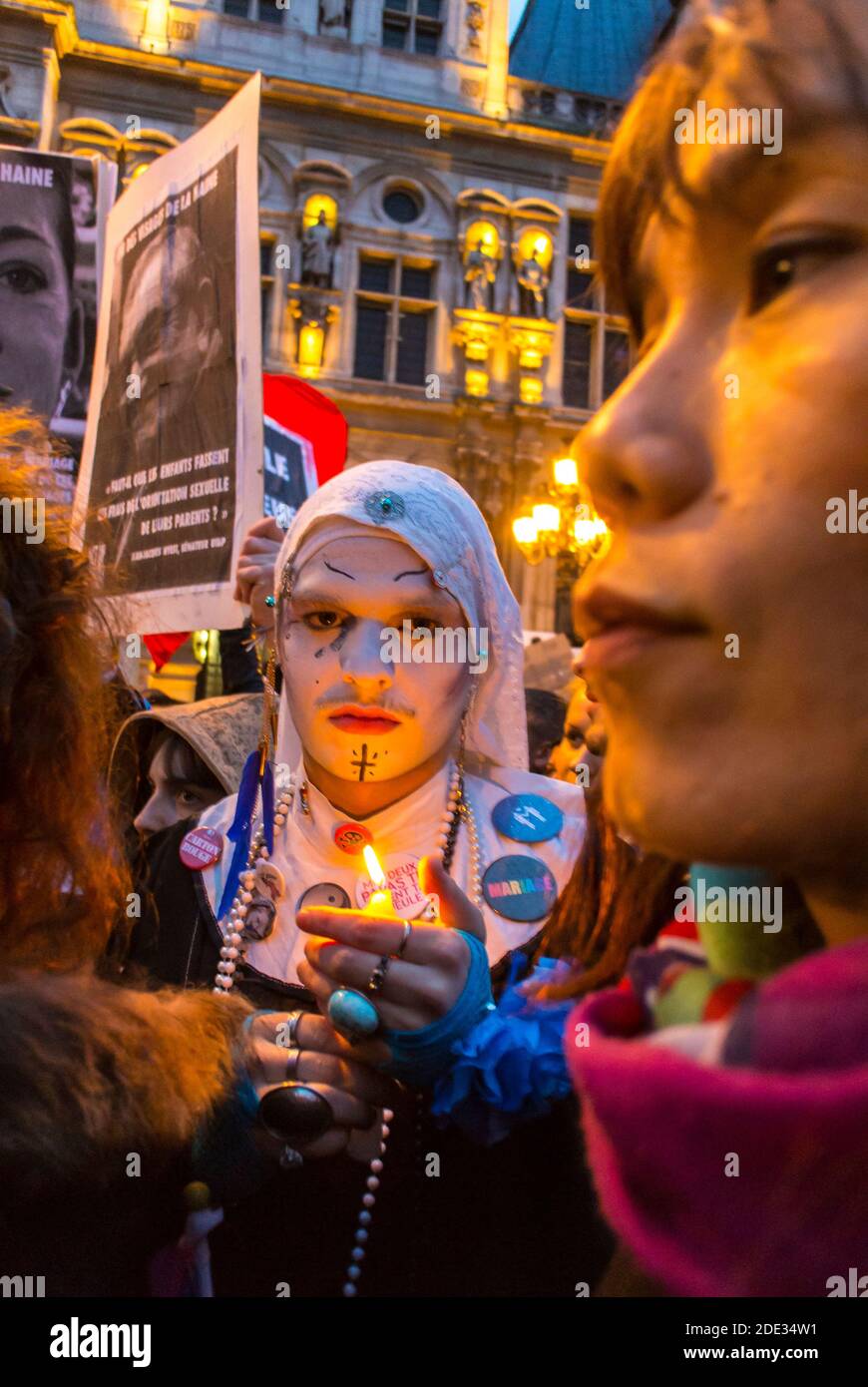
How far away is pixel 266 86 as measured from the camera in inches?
622

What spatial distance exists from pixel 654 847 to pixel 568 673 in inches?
202

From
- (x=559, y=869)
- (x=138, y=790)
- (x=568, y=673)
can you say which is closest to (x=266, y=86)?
(x=568, y=673)

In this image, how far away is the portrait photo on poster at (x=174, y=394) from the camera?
3.22 m

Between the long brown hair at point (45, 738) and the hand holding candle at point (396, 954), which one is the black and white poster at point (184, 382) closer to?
the long brown hair at point (45, 738)

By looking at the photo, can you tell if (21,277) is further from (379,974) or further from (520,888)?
(379,974)

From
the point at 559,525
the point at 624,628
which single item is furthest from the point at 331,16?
the point at 624,628

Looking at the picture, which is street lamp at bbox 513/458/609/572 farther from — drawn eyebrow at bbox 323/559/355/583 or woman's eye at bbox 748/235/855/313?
woman's eye at bbox 748/235/855/313

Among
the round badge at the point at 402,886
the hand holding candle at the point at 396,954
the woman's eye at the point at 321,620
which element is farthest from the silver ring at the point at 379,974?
the woman's eye at the point at 321,620

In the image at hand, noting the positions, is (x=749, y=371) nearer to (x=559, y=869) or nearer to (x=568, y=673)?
(x=559, y=869)

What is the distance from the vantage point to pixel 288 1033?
1275mm
